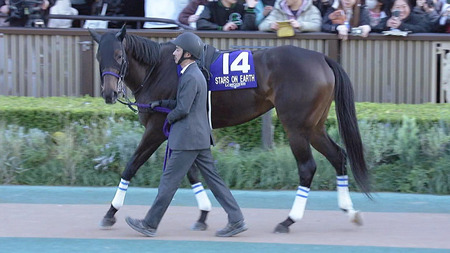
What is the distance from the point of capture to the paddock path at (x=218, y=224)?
23.3ft

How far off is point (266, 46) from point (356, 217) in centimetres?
494

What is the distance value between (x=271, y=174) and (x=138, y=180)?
5.22ft

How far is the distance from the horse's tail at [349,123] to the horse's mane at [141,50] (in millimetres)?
1717

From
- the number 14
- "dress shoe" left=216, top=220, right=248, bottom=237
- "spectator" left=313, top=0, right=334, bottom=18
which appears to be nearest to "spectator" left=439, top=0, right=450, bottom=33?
"spectator" left=313, top=0, right=334, bottom=18

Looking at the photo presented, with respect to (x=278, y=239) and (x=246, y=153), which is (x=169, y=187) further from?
(x=246, y=153)

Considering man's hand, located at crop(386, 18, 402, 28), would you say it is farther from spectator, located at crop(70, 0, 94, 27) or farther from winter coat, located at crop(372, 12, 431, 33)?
spectator, located at crop(70, 0, 94, 27)

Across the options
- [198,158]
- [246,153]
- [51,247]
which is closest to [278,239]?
[198,158]

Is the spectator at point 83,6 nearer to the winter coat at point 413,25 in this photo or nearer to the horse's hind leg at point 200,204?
the winter coat at point 413,25

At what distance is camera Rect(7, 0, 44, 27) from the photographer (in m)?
12.8

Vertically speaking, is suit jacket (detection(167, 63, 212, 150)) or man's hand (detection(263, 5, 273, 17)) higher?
man's hand (detection(263, 5, 273, 17))

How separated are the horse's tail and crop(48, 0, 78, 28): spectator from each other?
6351 millimetres

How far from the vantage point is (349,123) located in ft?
26.1

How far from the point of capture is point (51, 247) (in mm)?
7027

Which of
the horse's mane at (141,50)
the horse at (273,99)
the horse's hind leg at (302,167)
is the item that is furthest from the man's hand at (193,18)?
the horse's hind leg at (302,167)
